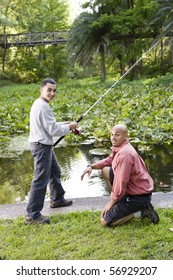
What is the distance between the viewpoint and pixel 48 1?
32.2m

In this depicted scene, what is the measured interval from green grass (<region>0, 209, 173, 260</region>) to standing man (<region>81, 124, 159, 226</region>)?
3.9 inches

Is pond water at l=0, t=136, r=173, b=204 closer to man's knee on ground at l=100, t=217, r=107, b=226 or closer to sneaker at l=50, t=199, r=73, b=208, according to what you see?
sneaker at l=50, t=199, r=73, b=208

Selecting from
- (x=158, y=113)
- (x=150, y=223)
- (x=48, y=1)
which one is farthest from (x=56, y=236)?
(x=48, y=1)

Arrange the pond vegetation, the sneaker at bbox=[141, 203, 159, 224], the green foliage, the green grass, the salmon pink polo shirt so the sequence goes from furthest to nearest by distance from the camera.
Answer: the green foliage → the pond vegetation → the sneaker at bbox=[141, 203, 159, 224] → the salmon pink polo shirt → the green grass

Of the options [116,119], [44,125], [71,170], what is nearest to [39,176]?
[44,125]

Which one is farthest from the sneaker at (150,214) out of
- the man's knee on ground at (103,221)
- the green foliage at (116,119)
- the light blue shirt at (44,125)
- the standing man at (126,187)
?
the green foliage at (116,119)

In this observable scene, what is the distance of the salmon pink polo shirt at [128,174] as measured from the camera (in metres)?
3.50

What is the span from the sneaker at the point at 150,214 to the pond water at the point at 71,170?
182 cm

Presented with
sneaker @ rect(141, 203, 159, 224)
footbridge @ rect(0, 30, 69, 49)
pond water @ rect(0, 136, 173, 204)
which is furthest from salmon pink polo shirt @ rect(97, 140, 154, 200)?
footbridge @ rect(0, 30, 69, 49)

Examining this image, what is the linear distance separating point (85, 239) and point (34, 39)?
93.1 feet

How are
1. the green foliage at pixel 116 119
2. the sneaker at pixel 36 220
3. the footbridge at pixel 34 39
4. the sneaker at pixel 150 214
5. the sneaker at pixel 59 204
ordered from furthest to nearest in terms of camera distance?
the footbridge at pixel 34 39 → the green foliage at pixel 116 119 → the sneaker at pixel 59 204 → the sneaker at pixel 36 220 → the sneaker at pixel 150 214

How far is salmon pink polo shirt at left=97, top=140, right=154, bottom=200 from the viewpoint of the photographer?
350 cm

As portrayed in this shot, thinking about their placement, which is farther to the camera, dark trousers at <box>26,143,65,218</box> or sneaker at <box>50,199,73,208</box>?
sneaker at <box>50,199,73,208</box>

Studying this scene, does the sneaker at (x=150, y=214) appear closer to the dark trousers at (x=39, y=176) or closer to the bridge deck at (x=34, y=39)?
the dark trousers at (x=39, y=176)
